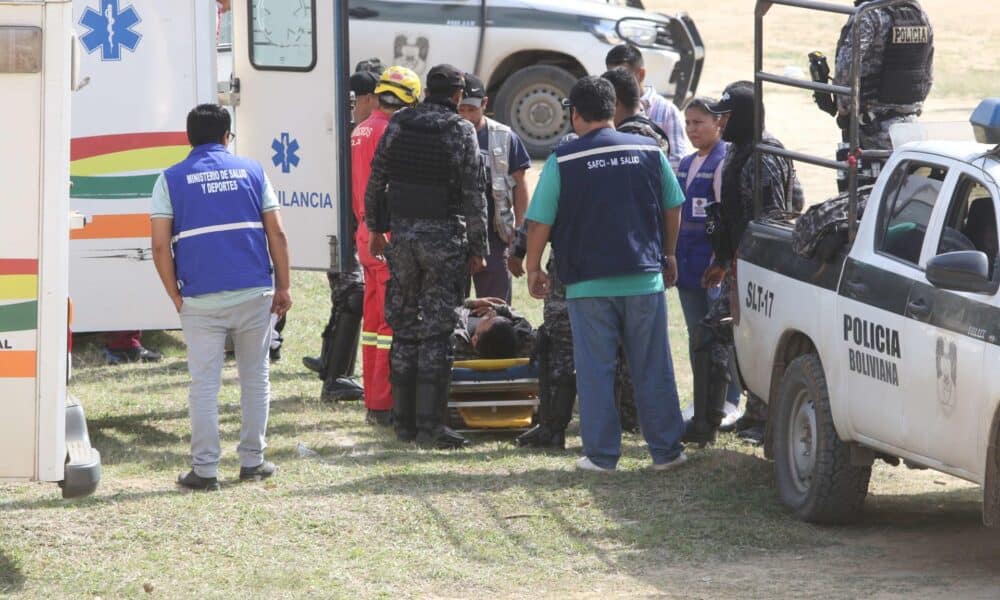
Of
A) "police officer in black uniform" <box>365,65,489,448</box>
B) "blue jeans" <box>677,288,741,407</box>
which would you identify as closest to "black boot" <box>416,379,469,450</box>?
"police officer in black uniform" <box>365,65,489,448</box>

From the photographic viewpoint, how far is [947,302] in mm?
5980

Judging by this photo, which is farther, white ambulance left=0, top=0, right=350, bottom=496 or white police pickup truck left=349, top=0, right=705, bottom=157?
white police pickup truck left=349, top=0, right=705, bottom=157

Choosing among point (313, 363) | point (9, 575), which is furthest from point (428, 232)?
point (9, 575)

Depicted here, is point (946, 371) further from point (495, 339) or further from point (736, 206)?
point (495, 339)

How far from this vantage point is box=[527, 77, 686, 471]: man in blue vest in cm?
757

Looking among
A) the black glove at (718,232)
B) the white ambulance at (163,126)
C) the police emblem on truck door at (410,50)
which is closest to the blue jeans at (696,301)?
the black glove at (718,232)

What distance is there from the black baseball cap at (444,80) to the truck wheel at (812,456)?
2300mm

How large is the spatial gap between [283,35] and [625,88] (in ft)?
7.24

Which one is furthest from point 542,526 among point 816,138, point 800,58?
point 800,58

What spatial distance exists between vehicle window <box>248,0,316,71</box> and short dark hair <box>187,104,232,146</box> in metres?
1.88

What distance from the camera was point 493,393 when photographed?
8.82 m

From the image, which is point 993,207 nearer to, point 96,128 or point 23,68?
point 23,68

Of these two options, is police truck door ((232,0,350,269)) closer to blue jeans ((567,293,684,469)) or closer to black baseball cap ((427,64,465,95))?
black baseball cap ((427,64,465,95))

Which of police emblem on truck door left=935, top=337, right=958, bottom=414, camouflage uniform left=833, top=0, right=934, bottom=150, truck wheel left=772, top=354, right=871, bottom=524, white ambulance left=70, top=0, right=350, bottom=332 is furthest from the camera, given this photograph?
camouflage uniform left=833, top=0, right=934, bottom=150
